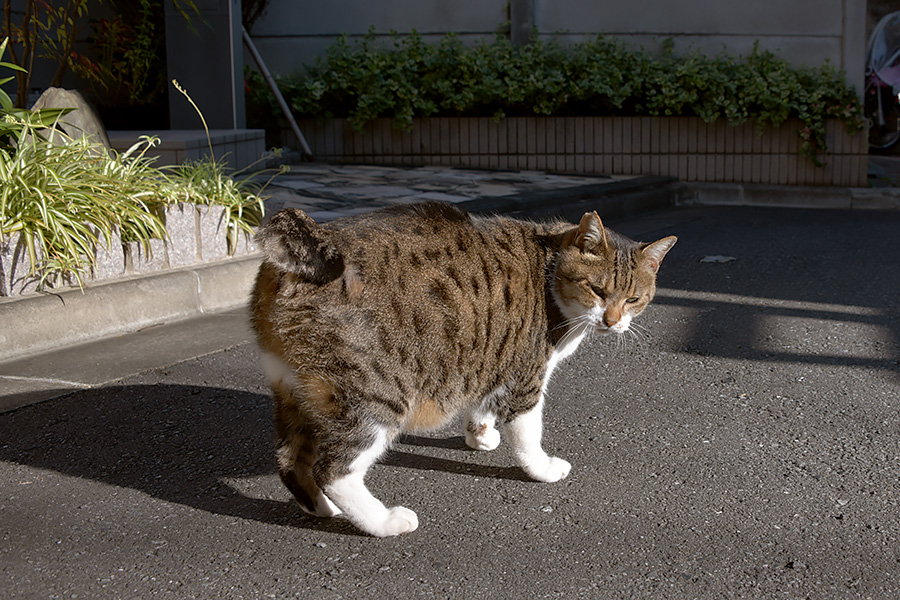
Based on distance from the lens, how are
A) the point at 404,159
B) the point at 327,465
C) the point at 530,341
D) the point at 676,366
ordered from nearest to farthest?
1. the point at 327,465
2. the point at 530,341
3. the point at 676,366
4. the point at 404,159

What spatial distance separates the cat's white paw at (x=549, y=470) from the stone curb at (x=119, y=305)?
227cm

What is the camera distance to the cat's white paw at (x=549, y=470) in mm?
2498

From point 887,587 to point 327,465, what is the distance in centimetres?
137

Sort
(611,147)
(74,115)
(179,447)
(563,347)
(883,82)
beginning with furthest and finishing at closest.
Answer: (883,82) → (611,147) → (74,115) → (179,447) → (563,347)

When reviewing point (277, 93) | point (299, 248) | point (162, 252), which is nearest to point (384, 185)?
point (277, 93)

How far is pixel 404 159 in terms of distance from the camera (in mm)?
8930

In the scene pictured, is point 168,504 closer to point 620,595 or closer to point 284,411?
point 284,411

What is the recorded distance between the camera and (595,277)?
98.1 inches

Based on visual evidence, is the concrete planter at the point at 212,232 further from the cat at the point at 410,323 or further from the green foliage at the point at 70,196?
the cat at the point at 410,323

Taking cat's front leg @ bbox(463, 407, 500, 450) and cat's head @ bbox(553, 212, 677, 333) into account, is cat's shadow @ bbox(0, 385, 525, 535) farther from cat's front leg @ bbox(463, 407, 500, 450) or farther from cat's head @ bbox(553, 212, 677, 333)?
cat's head @ bbox(553, 212, 677, 333)

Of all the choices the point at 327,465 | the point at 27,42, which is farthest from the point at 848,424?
the point at 27,42

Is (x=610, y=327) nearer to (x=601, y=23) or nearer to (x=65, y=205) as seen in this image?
(x=65, y=205)

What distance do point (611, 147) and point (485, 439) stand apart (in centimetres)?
656

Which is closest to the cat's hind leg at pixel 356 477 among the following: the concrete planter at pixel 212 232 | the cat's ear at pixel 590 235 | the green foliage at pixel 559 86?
the cat's ear at pixel 590 235
